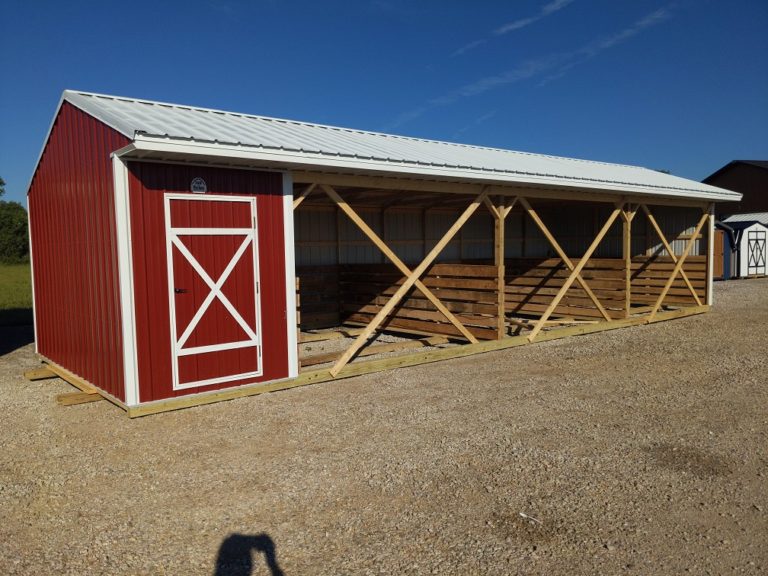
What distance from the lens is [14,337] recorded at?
12.3 m

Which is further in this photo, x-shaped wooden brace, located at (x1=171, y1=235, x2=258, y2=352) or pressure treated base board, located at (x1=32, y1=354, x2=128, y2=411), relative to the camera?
pressure treated base board, located at (x1=32, y1=354, x2=128, y2=411)

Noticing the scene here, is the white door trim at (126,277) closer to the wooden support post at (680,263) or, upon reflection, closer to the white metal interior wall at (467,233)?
the white metal interior wall at (467,233)

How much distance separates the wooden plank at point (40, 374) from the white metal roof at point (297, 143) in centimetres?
355

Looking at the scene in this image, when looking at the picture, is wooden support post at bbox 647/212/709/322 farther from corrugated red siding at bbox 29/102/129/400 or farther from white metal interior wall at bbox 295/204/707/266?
corrugated red siding at bbox 29/102/129/400

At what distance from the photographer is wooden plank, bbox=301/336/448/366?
852 cm

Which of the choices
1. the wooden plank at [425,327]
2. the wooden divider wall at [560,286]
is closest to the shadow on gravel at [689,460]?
the wooden plank at [425,327]

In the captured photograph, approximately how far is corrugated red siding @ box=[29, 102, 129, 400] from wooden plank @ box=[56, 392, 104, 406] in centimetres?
14

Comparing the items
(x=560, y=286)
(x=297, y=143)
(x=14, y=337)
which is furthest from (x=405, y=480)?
(x=14, y=337)

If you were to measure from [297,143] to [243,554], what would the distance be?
5016mm

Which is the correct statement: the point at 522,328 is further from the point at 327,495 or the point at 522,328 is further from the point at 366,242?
the point at 327,495

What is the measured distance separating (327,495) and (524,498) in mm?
1274

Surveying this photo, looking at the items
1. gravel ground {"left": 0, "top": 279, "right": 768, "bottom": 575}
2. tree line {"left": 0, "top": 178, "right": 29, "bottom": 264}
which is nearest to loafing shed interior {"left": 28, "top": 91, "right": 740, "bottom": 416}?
gravel ground {"left": 0, "top": 279, "right": 768, "bottom": 575}

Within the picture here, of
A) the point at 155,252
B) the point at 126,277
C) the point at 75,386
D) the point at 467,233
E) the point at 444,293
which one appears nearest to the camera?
the point at 126,277

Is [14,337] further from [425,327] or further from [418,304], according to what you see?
[425,327]
